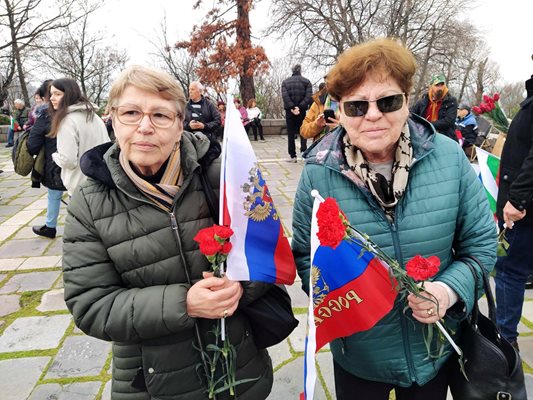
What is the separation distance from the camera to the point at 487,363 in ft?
4.53

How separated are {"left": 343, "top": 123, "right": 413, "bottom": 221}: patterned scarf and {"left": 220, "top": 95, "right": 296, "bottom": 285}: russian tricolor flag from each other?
1.20 feet

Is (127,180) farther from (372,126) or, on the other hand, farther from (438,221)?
(438,221)

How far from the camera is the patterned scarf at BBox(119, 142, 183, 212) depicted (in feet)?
4.73

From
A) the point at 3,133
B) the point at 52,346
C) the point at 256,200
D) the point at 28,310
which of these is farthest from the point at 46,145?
the point at 3,133

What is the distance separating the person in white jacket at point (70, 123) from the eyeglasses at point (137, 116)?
289 centimetres

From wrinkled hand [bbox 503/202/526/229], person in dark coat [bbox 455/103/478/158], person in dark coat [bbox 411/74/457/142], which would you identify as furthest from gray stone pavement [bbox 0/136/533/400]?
person in dark coat [bbox 455/103/478/158]

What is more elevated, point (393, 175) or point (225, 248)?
point (393, 175)

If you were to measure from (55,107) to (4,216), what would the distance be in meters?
3.44

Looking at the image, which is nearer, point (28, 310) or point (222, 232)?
point (222, 232)

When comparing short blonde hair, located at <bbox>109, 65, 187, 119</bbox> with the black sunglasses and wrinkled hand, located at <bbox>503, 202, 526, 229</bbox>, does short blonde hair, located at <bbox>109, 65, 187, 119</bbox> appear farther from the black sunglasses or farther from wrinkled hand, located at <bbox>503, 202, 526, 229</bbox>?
wrinkled hand, located at <bbox>503, 202, 526, 229</bbox>

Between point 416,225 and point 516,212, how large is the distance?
4.08 ft

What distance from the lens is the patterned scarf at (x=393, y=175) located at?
1.47 m

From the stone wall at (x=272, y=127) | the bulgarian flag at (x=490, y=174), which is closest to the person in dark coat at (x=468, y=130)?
the bulgarian flag at (x=490, y=174)

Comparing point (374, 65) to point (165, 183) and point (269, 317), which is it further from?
point (269, 317)
